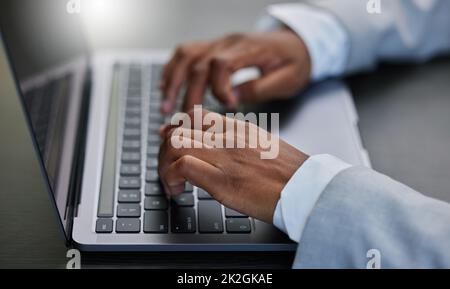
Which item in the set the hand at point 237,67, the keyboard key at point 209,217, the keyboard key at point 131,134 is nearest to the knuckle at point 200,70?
the hand at point 237,67

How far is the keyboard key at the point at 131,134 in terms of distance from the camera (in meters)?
0.75

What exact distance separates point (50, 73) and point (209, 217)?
0.84 ft

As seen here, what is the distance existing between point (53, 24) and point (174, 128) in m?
0.19

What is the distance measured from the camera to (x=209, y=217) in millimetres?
630

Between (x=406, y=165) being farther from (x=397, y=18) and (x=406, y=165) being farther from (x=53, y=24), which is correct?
(x=53, y=24)

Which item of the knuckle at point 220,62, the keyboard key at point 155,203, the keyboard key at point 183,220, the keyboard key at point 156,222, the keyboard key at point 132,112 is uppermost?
the knuckle at point 220,62

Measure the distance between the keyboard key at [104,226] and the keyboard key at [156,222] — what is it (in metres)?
Result: 0.03

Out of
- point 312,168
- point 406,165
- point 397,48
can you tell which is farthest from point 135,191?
point 397,48

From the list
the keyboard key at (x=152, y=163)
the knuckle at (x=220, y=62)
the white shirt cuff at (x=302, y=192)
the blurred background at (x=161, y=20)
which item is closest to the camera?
the white shirt cuff at (x=302, y=192)

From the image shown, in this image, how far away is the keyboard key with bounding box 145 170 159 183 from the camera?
677mm

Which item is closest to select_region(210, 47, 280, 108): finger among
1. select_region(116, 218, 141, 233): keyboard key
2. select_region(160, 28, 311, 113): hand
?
select_region(160, 28, 311, 113): hand

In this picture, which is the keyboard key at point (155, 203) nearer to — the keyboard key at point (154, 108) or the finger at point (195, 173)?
the finger at point (195, 173)

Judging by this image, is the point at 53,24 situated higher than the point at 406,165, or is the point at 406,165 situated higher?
the point at 53,24
